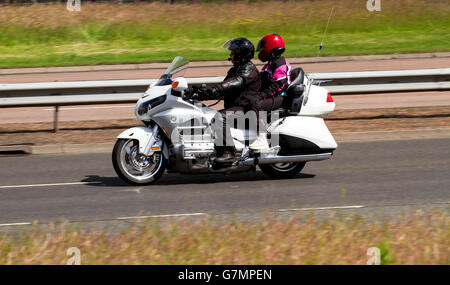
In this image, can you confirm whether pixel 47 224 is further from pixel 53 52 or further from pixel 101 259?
pixel 53 52

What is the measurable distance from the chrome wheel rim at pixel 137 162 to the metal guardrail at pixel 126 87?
4.34m

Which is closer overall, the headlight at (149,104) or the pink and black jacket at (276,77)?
the headlight at (149,104)

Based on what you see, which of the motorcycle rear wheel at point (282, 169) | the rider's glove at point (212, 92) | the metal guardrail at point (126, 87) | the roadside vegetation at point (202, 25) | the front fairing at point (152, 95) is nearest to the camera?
the rider's glove at point (212, 92)

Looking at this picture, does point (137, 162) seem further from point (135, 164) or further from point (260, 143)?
point (260, 143)

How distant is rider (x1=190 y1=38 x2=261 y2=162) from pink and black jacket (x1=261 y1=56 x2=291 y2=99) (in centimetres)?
17

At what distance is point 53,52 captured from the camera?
27.1 m

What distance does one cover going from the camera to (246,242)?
6023 mm

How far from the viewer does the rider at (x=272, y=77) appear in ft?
30.0

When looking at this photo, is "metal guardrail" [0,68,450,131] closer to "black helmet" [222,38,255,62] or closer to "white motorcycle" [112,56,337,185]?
"white motorcycle" [112,56,337,185]

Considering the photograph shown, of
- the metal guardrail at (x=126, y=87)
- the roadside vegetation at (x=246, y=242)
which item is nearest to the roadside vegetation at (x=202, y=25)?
the metal guardrail at (x=126, y=87)

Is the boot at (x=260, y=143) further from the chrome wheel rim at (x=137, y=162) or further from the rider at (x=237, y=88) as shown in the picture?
the chrome wheel rim at (x=137, y=162)

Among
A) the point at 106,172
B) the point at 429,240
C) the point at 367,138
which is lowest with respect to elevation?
the point at 429,240

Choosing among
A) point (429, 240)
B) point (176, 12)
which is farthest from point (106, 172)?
point (176, 12)
